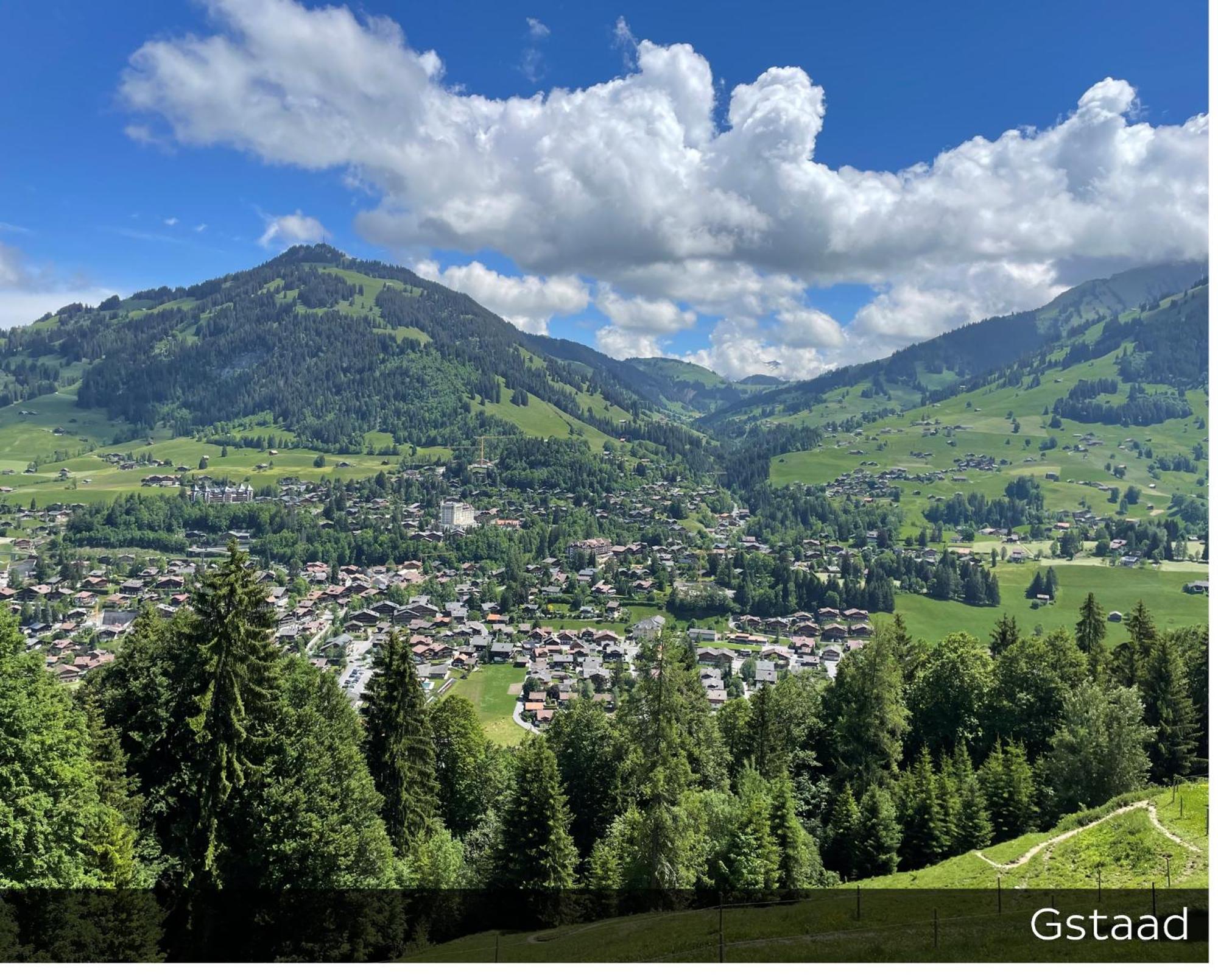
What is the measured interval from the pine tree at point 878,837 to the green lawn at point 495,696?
133 ft

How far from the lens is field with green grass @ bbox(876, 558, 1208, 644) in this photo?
368 ft

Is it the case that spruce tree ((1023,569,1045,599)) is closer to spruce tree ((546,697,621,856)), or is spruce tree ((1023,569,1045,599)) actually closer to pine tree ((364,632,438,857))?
spruce tree ((546,697,621,856))

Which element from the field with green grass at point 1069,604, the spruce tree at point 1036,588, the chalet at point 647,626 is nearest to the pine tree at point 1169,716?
the chalet at point 647,626

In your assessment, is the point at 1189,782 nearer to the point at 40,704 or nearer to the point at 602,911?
the point at 602,911

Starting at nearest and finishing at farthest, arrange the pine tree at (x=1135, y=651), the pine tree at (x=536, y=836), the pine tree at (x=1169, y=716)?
1. the pine tree at (x=536, y=836)
2. the pine tree at (x=1169, y=716)
3. the pine tree at (x=1135, y=651)

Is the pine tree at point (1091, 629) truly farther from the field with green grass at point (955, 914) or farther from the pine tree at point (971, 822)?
the field with green grass at point (955, 914)

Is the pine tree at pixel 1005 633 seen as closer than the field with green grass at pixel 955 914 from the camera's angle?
No

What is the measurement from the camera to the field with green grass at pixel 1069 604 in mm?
112312

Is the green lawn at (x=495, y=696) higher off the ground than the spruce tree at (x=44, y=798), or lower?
lower

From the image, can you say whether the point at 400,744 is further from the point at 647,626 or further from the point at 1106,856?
the point at 647,626

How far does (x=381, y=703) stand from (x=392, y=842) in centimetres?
456

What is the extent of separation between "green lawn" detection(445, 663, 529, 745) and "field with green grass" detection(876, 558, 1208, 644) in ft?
203

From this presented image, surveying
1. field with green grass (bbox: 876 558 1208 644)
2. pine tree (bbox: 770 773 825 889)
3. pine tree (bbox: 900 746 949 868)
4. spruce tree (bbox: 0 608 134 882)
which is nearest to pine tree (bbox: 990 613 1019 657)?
pine tree (bbox: 900 746 949 868)

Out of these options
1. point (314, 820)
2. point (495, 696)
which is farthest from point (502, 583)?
point (314, 820)
